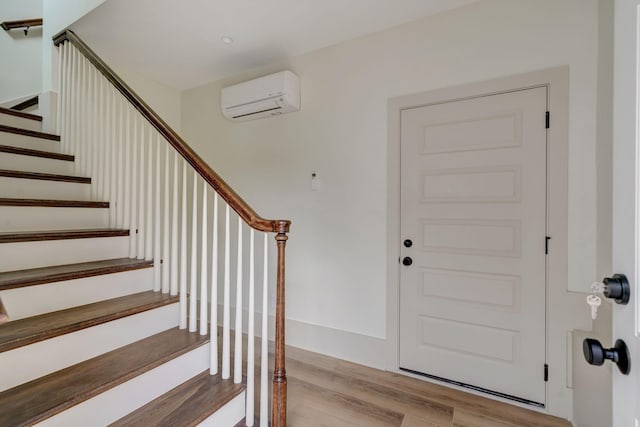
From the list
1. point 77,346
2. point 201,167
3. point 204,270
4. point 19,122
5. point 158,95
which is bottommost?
point 77,346

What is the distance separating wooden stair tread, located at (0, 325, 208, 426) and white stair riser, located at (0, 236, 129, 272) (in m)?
0.68

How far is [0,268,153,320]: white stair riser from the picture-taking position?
1375 mm

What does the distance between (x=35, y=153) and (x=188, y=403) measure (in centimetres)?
216

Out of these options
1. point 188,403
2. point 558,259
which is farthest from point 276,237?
point 558,259

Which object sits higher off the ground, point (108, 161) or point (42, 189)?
point (108, 161)

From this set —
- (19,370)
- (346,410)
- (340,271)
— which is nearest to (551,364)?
(346,410)

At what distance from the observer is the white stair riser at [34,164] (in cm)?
204

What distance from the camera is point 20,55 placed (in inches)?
125

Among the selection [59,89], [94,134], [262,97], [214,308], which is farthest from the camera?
[262,97]

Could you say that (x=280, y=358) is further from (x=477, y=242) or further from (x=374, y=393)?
(x=477, y=242)

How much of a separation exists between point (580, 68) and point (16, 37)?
5.24m

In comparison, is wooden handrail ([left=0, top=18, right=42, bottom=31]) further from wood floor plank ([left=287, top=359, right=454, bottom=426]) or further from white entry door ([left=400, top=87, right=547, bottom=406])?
wood floor plank ([left=287, top=359, right=454, bottom=426])

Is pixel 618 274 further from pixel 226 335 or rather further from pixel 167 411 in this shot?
pixel 167 411

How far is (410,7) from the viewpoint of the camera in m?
2.05
